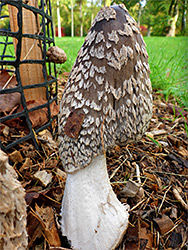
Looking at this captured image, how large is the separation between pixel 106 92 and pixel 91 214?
0.86m

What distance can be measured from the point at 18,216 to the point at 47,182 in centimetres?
67

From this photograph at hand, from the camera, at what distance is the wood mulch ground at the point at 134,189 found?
142 cm

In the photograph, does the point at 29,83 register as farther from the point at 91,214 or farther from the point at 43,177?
the point at 91,214

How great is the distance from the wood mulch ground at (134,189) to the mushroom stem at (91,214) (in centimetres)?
12

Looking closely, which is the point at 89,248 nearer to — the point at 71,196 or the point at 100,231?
the point at 100,231

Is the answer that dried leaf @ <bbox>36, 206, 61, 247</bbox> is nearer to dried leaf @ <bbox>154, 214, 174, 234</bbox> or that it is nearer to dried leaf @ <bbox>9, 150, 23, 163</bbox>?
dried leaf @ <bbox>9, 150, 23, 163</bbox>

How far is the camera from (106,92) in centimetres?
110

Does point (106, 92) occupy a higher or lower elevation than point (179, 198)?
higher

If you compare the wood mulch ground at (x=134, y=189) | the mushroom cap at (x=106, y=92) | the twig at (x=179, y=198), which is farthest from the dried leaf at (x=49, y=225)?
the twig at (x=179, y=198)

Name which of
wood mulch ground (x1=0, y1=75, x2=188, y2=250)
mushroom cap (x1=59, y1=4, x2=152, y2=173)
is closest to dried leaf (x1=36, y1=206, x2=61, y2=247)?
wood mulch ground (x1=0, y1=75, x2=188, y2=250)

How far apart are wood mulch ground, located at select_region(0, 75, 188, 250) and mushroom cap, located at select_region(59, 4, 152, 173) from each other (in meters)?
0.50

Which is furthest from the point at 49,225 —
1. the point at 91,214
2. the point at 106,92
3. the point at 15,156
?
the point at 106,92

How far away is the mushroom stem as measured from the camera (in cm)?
135

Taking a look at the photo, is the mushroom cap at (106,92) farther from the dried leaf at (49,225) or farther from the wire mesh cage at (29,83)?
the wire mesh cage at (29,83)
